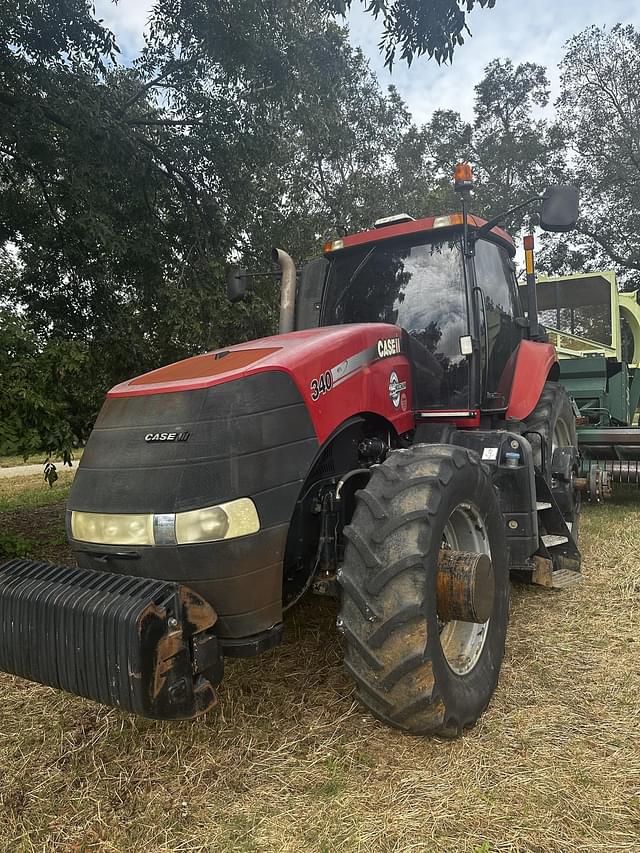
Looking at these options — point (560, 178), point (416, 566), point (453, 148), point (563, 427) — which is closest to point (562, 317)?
point (563, 427)

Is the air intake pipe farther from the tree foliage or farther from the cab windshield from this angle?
the tree foliage

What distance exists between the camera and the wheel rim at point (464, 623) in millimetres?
2877

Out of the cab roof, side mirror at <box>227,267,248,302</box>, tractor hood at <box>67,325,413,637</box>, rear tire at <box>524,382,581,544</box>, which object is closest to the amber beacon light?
the cab roof

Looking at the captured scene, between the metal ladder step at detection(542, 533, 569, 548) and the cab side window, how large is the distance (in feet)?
2.82

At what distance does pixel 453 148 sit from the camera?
2408cm

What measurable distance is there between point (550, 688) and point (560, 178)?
2063 centimetres

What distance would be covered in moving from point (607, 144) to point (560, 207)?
62.2ft

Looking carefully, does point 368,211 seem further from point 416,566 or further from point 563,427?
point 416,566

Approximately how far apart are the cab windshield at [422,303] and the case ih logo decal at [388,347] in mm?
229

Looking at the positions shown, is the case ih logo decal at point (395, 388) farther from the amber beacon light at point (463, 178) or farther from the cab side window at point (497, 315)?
the amber beacon light at point (463, 178)

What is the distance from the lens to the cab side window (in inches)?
157

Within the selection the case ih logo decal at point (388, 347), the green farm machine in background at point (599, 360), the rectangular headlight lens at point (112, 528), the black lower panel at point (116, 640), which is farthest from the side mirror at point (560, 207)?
the green farm machine in background at point (599, 360)

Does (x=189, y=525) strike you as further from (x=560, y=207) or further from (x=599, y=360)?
(x=599, y=360)

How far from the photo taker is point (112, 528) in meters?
2.41
